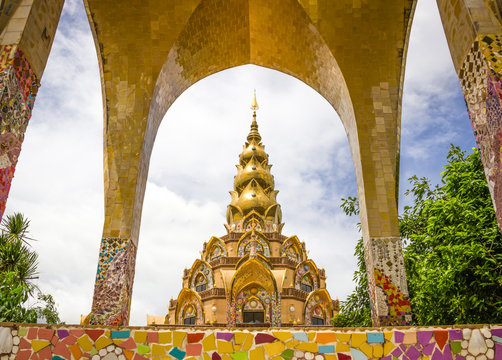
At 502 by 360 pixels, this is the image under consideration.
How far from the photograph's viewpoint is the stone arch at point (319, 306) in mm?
21859

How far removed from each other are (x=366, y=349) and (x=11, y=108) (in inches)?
154

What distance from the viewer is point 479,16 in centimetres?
415

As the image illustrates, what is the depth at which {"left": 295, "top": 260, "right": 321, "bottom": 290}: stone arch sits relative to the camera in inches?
918

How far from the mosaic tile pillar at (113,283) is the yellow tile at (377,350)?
407cm

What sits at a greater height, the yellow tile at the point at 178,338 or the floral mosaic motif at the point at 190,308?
the floral mosaic motif at the point at 190,308

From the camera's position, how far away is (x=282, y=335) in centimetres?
331

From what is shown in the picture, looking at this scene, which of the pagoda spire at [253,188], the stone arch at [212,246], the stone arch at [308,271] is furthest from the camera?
the pagoda spire at [253,188]

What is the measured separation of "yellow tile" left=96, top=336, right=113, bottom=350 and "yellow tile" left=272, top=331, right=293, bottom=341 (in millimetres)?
1290

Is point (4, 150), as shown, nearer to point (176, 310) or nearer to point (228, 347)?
point (228, 347)

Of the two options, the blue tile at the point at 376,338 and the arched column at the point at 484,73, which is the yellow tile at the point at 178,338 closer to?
the blue tile at the point at 376,338

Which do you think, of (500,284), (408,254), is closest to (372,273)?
(500,284)

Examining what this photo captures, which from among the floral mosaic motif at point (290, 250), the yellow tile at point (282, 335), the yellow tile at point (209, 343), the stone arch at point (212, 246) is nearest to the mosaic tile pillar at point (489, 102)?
the yellow tile at point (282, 335)

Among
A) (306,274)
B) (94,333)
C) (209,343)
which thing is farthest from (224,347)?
(306,274)

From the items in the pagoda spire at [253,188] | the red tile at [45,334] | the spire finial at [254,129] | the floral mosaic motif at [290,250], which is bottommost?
the red tile at [45,334]
